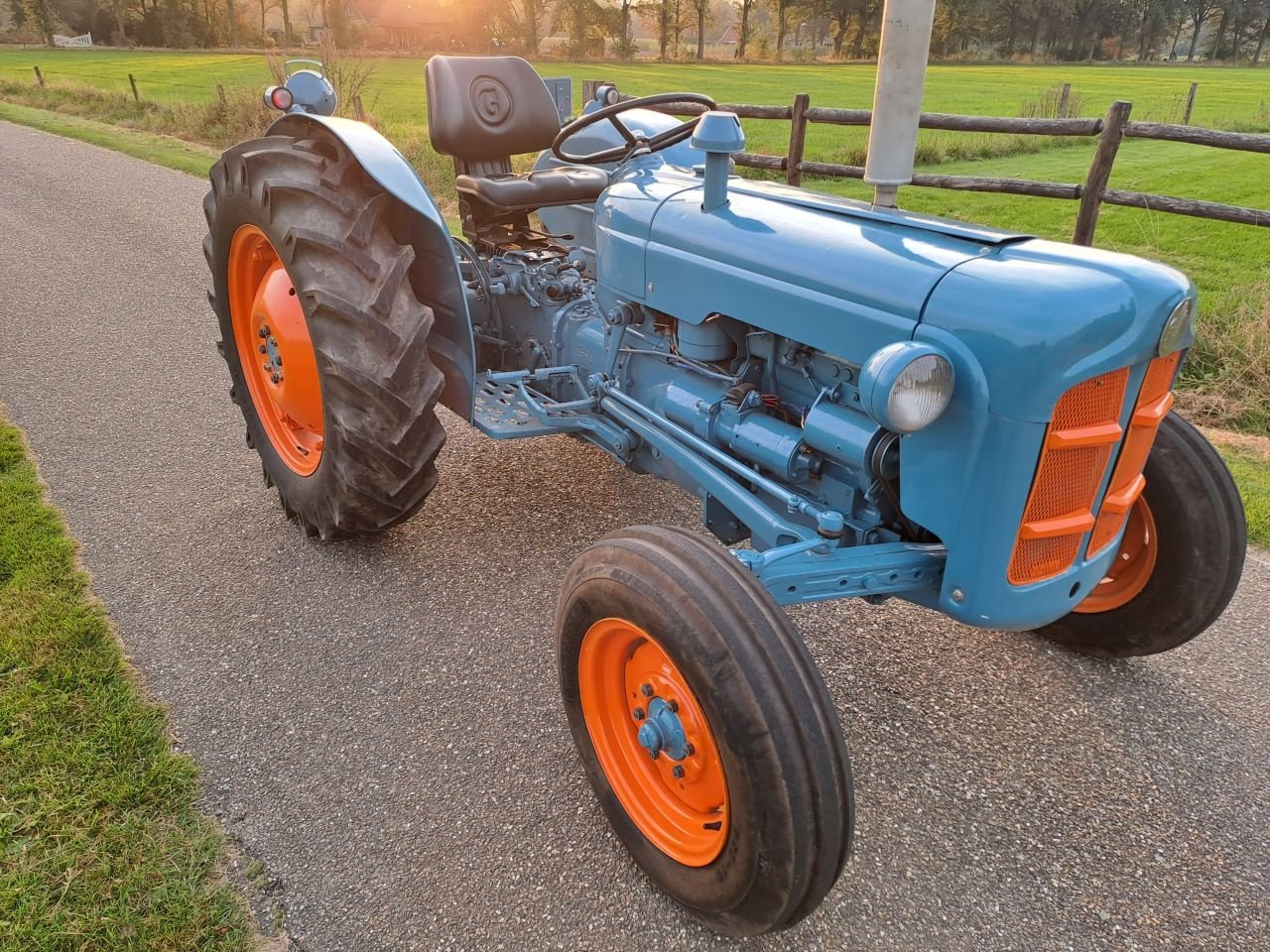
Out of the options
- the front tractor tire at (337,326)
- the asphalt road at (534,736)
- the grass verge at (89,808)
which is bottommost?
the asphalt road at (534,736)

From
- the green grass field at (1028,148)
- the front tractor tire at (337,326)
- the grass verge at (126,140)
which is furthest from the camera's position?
the grass verge at (126,140)

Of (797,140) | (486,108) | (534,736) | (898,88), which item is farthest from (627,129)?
(797,140)

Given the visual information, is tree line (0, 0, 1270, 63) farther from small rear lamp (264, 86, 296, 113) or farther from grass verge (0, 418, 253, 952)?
grass verge (0, 418, 253, 952)

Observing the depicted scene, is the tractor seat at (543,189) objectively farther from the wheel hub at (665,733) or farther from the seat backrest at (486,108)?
the wheel hub at (665,733)

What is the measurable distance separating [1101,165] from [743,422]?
4.29 m

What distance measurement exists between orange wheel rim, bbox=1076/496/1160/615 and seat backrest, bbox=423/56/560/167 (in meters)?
2.92

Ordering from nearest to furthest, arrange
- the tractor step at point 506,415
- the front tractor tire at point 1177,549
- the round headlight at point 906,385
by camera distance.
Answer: the round headlight at point 906,385, the front tractor tire at point 1177,549, the tractor step at point 506,415

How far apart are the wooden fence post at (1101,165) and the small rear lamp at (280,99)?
439 centimetres

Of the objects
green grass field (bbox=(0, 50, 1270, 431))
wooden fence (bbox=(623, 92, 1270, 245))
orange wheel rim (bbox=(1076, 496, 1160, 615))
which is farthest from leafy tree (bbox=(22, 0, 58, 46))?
orange wheel rim (bbox=(1076, 496, 1160, 615))

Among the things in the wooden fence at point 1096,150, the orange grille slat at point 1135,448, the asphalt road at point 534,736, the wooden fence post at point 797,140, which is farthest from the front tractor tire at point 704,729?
the wooden fence post at point 797,140

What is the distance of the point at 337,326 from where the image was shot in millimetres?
2504

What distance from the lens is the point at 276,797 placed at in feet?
6.60

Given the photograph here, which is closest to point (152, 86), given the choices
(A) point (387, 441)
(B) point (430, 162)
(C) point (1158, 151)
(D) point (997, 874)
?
(B) point (430, 162)

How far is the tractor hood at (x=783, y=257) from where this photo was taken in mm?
1814
